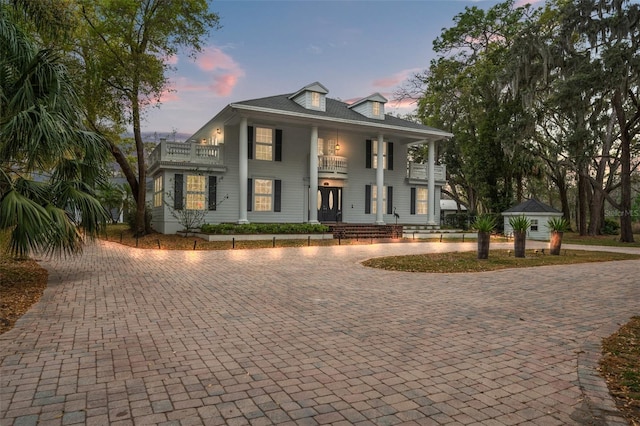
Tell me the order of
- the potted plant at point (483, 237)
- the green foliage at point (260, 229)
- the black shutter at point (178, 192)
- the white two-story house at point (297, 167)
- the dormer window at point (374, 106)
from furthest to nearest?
1. the dormer window at point (374, 106)
2. the white two-story house at point (297, 167)
3. the black shutter at point (178, 192)
4. the green foliage at point (260, 229)
5. the potted plant at point (483, 237)

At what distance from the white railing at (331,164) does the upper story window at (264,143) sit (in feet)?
9.55

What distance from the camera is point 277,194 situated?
2258 cm

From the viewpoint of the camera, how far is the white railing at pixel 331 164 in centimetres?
2320

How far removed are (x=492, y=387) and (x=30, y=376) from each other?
398cm

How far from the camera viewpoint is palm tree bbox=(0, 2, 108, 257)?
645 centimetres

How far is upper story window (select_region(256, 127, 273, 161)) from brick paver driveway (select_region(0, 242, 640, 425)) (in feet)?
48.6

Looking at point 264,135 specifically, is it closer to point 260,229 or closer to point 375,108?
point 260,229

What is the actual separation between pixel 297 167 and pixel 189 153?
6.05 meters

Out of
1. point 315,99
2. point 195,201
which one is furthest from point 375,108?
point 195,201

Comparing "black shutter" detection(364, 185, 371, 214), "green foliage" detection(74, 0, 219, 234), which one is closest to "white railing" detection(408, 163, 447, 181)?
"black shutter" detection(364, 185, 371, 214)

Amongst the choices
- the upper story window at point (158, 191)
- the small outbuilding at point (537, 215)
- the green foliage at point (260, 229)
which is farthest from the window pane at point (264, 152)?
the small outbuilding at point (537, 215)

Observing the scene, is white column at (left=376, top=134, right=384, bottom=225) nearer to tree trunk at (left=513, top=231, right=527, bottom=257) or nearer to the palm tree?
tree trunk at (left=513, top=231, right=527, bottom=257)

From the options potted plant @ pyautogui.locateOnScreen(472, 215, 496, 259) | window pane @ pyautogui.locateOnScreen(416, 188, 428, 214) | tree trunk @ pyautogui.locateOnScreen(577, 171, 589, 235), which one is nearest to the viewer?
potted plant @ pyautogui.locateOnScreen(472, 215, 496, 259)

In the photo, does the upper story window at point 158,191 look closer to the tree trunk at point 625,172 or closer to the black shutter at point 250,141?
the black shutter at point 250,141
